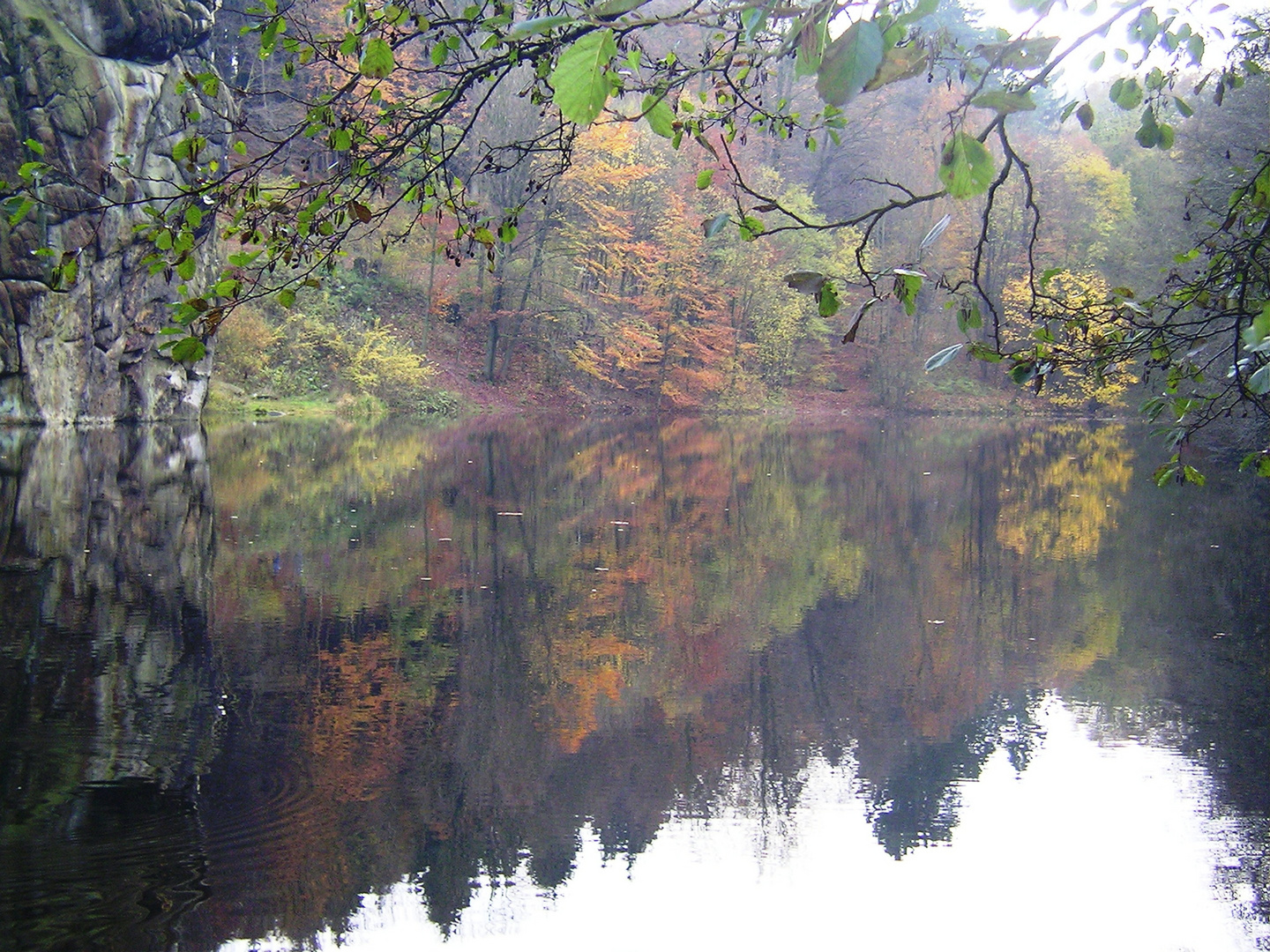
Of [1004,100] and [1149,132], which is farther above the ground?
[1149,132]

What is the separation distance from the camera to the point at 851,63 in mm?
1345

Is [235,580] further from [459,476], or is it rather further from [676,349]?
[676,349]

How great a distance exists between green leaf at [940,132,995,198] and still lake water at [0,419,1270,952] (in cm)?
277

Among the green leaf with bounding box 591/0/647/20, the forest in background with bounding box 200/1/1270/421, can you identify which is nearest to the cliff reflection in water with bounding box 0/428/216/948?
the green leaf with bounding box 591/0/647/20

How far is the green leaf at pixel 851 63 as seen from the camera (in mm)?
1322

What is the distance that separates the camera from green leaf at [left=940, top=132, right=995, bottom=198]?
1.62m

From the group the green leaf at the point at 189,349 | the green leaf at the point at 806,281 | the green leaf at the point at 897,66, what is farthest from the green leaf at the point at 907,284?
the green leaf at the point at 189,349

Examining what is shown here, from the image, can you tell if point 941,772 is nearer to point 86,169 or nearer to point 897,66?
point 897,66

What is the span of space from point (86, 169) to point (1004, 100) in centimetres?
2323

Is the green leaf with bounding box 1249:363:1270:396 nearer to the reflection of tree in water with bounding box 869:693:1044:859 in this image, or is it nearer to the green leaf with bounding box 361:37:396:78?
the green leaf with bounding box 361:37:396:78

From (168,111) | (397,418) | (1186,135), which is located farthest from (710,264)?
(168,111)

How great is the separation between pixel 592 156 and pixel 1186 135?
18054 mm

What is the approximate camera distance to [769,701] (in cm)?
611

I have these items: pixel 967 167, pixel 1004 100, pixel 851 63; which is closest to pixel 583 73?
pixel 851 63
